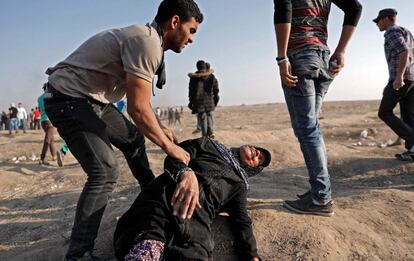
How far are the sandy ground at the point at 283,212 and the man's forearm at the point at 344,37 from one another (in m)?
1.36

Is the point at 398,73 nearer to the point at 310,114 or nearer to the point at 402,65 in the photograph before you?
the point at 402,65

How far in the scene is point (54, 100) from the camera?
260 cm

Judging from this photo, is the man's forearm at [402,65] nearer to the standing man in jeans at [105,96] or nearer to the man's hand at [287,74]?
the man's hand at [287,74]

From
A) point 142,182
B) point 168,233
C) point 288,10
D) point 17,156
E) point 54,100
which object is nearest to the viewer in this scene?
point 168,233

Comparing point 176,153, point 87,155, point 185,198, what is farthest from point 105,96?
point 185,198

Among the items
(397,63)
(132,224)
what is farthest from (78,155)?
(397,63)

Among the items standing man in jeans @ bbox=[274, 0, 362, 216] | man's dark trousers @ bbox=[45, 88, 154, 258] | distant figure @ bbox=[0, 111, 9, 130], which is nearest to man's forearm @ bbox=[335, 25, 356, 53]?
standing man in jeans @ bbox=[274, 0, 362, 216]

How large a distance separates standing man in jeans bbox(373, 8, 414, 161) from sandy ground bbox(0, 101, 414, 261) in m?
0.65

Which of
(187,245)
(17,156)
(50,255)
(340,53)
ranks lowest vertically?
(17,156)

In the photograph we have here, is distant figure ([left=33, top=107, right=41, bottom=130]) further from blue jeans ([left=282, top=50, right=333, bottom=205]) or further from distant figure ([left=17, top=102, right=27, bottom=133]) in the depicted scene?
blue jeans ([left=282, top=50, right=333, bottom=205])

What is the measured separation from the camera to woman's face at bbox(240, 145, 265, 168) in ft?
9.63

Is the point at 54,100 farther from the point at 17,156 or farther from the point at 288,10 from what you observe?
the point at 17,156

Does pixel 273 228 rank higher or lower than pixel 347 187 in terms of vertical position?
higher

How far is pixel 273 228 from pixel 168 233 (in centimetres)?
87
